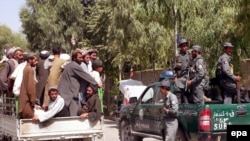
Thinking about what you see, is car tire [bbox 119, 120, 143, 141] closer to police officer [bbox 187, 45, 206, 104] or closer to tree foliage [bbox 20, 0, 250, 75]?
police officer [bbox 187, 45, 206, 104]

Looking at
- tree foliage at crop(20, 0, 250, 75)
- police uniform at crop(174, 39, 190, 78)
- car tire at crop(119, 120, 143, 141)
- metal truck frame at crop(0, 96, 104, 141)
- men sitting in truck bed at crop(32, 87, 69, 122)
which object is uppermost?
tree foliage at crop(20, 0, 250, 75)

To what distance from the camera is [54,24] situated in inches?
1647

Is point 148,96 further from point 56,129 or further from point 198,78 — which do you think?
point 56,129

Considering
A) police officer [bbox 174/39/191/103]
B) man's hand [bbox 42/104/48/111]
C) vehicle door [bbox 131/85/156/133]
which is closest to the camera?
man's hand [bbox 42/104/48/111]

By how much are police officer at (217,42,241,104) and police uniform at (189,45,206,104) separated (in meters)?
0.45

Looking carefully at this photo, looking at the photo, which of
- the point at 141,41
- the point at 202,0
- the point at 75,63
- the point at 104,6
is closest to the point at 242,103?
the point at 75,63

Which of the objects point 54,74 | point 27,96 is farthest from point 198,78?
point 27,96

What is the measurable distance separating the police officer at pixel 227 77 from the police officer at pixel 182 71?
0.72m

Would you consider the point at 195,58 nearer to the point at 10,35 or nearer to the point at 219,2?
the point at 219,2

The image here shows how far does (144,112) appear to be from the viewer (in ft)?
44.4

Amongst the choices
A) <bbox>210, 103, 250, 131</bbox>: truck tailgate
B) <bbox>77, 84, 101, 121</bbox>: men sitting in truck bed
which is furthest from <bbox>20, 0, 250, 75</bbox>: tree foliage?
<bbox>77, 84, 101, 121</bbox>: men sitting in truck bed

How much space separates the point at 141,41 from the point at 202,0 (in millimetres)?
4204

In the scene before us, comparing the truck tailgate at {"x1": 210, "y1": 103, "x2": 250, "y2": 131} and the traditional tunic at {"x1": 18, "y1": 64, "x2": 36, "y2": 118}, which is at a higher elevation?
the traditional tunic at {"x1": 18, "y1": 64, "x2": 36, "y2": 118}

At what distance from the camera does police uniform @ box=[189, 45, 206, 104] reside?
11250 mm
